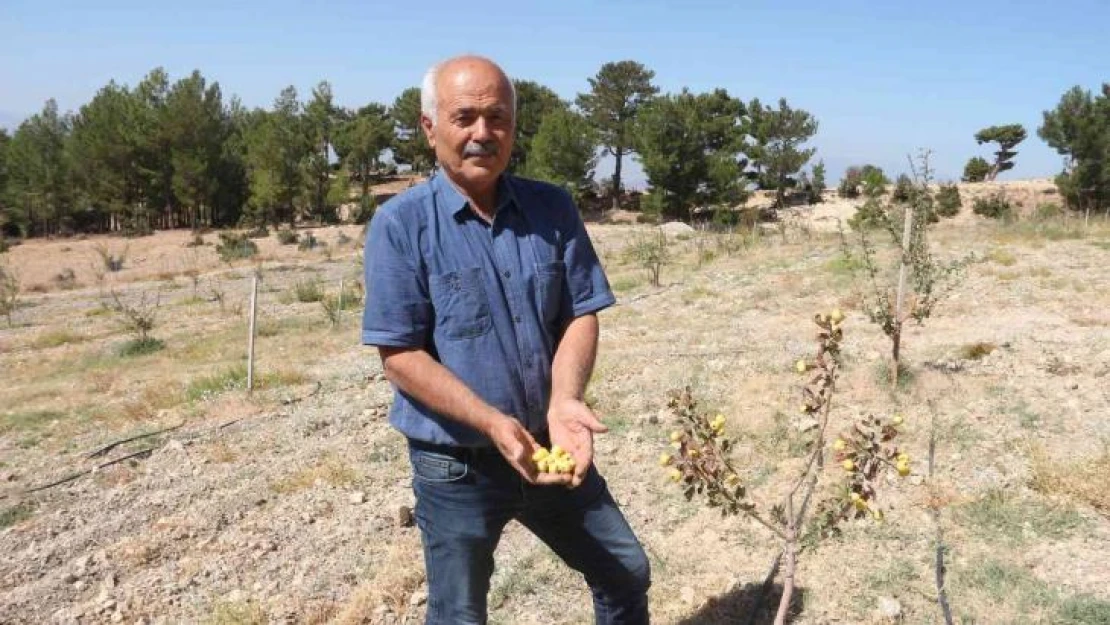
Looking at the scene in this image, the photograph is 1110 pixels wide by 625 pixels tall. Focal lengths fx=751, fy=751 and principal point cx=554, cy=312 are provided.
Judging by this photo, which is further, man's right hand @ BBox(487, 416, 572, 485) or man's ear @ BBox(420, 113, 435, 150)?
man's ear @ BBox(420, 113, 435, 150)

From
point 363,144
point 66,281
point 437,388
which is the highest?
point 363,144

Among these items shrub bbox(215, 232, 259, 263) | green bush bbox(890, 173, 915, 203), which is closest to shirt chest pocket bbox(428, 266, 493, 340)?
green bush bbox(890, 173, 915, 203)

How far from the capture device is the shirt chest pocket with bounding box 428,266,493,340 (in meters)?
1.81

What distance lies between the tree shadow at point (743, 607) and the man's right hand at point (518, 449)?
5.87ft

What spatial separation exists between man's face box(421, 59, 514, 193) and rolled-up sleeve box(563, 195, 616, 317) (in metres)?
0.29

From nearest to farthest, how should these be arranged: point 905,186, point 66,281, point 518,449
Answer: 1. point 518,449
2. point 905,186
3. point 66,281

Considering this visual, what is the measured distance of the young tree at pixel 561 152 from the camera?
35.3 meters

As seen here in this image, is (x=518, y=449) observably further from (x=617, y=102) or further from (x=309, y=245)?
(x=617, y=102)

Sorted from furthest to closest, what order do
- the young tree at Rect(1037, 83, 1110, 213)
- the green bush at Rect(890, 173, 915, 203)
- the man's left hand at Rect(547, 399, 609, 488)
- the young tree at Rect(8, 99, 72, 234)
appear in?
1. the young tree at Rect(8, 99, 72, 234)
2. the young tree at Rect(1037, 83, 1110, 213)
3. the green bush at Rect(890, 173, 915, 203)
4. the man's left hand at Rect(547, 399, 609, 488)

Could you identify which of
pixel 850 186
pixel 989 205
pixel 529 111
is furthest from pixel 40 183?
pixel 989 205

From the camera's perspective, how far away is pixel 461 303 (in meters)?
1.81

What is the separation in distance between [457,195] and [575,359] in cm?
51

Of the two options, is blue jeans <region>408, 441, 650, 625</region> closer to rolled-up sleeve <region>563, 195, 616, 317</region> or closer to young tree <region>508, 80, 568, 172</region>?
rolled-up sleeve <region>563, 195, 616, 317</region>

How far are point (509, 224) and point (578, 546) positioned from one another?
0.87 m
